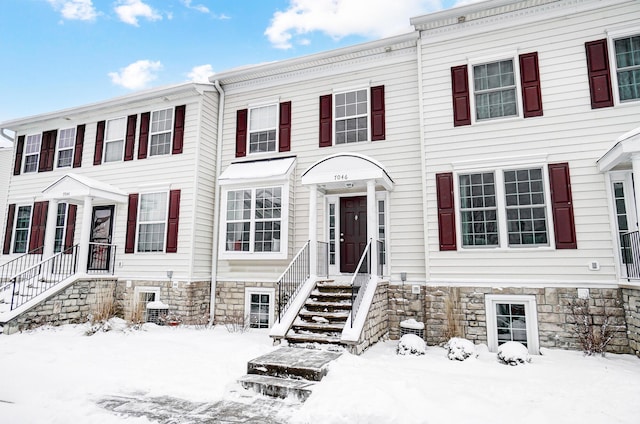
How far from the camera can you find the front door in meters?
11.4

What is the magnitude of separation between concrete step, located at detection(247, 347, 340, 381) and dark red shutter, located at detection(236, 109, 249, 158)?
6659 millimetres

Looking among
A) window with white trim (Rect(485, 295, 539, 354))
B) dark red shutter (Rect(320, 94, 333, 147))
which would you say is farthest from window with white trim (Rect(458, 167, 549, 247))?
dark red shutter (Rect(320, 94, 333, 147))

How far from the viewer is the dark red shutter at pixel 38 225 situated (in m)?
12.3

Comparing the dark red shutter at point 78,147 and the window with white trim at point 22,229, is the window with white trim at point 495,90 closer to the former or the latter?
the dark red shutter at point 78,147

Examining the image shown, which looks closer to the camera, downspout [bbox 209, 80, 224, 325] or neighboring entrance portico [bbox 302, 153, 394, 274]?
neighboring entrance portico [bbox 302, 153, 394, 274]

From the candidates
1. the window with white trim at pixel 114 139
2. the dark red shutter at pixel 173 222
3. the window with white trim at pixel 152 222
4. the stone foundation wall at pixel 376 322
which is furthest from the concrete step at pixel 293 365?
the window with white trim at pixel 114 139

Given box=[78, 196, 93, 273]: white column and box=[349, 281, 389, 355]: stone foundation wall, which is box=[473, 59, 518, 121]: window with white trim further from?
box=[78, 196, 93, 273]: white column

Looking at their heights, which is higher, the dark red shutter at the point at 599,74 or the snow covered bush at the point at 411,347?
the dark red shutter at the point at 599,74

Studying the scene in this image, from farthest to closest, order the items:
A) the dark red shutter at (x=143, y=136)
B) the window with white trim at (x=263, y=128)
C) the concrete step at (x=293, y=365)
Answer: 1. the dark red shutter at (x=143, y=136)
2. the window with white trim at (x=263, y=128)
3. the concrete step at (x=293, y=365)

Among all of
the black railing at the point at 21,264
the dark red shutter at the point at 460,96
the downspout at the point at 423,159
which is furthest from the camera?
the black railing at the point at 21,264

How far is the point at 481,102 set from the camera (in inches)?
333

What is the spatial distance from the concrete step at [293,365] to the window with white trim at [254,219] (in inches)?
159

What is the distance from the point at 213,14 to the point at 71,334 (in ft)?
43.0

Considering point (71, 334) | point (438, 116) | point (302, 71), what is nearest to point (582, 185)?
point (438, 116)
